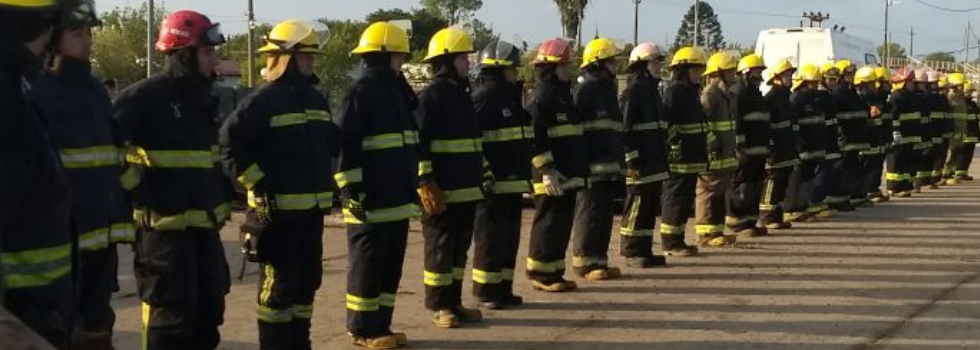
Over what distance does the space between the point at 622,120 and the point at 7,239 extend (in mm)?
6682

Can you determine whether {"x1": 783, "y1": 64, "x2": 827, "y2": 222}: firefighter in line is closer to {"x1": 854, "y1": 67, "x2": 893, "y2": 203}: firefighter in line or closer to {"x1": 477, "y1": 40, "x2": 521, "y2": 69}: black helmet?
{"x1": 854, "y1": 67, "x2": 893, "y2": 203}: firefighter in line

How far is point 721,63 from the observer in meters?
11.4

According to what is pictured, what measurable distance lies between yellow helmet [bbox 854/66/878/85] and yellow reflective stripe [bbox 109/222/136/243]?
510 inches

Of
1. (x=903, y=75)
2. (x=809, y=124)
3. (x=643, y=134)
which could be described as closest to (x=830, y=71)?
(x=809, y=124)

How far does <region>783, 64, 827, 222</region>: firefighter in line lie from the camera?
44.6 ft

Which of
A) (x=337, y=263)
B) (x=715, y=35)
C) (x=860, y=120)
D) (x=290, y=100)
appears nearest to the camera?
(x=290, y=100)

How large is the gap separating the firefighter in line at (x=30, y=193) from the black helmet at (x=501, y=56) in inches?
183

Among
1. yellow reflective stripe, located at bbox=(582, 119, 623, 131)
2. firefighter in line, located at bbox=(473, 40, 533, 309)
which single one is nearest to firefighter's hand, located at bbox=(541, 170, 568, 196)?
firefighter in line, located at bbox=(473, 40, 533, 309)

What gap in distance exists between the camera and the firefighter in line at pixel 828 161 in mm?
14180

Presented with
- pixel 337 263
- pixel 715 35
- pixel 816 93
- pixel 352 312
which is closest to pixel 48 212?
pixel 352 312

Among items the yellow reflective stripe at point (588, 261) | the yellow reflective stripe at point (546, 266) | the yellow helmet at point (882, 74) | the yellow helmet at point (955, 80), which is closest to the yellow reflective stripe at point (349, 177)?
the yellow reflective stripe at point (546, 266)

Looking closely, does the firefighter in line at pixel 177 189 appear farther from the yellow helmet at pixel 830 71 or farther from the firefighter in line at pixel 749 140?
the yellow helmet at pixel 830 71

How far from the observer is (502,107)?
310 inches

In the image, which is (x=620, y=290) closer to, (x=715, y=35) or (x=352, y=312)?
(x=352, y=312)
